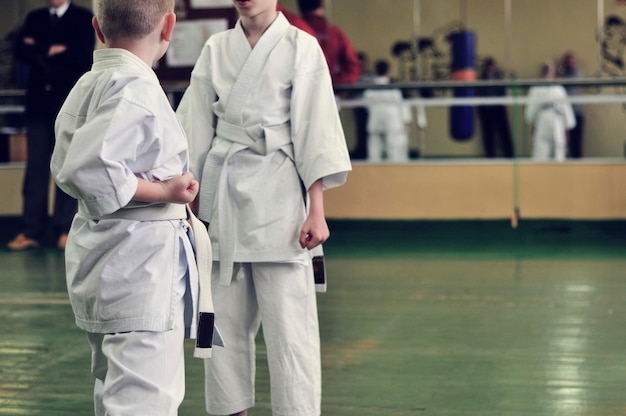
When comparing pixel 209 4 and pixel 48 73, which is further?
pixel 209 4

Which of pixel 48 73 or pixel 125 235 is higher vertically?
pixel 48 73

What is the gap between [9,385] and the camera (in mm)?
3348

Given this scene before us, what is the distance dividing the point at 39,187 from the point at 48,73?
2.51 feet

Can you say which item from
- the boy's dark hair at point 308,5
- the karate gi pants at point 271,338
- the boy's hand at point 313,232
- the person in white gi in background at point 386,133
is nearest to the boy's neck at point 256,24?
the boy's hand at point 313,232

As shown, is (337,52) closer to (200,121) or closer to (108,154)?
(200,121)

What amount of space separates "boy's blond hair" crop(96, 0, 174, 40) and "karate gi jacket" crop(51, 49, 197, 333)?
0.14 feet

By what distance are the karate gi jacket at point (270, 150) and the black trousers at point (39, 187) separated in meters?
3.99

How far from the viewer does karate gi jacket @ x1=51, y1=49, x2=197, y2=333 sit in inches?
73.7

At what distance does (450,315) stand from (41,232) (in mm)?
3333

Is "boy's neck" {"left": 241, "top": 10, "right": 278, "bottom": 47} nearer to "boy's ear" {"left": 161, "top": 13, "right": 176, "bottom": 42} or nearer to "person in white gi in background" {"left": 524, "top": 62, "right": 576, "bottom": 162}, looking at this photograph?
"boy's ear" {"left": 161, "top": 13, "right": 176, "bottom": 42}

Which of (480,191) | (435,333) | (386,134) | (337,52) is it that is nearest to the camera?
(435,333)

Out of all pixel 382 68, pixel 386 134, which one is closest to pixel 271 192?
pixel 386 134

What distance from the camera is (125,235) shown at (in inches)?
76.9

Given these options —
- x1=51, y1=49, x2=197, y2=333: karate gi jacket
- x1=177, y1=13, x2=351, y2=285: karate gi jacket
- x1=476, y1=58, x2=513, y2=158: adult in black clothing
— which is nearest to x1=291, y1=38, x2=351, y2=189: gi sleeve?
x1=177, y1=13, x2=351, y2=285: karate gi jacket
